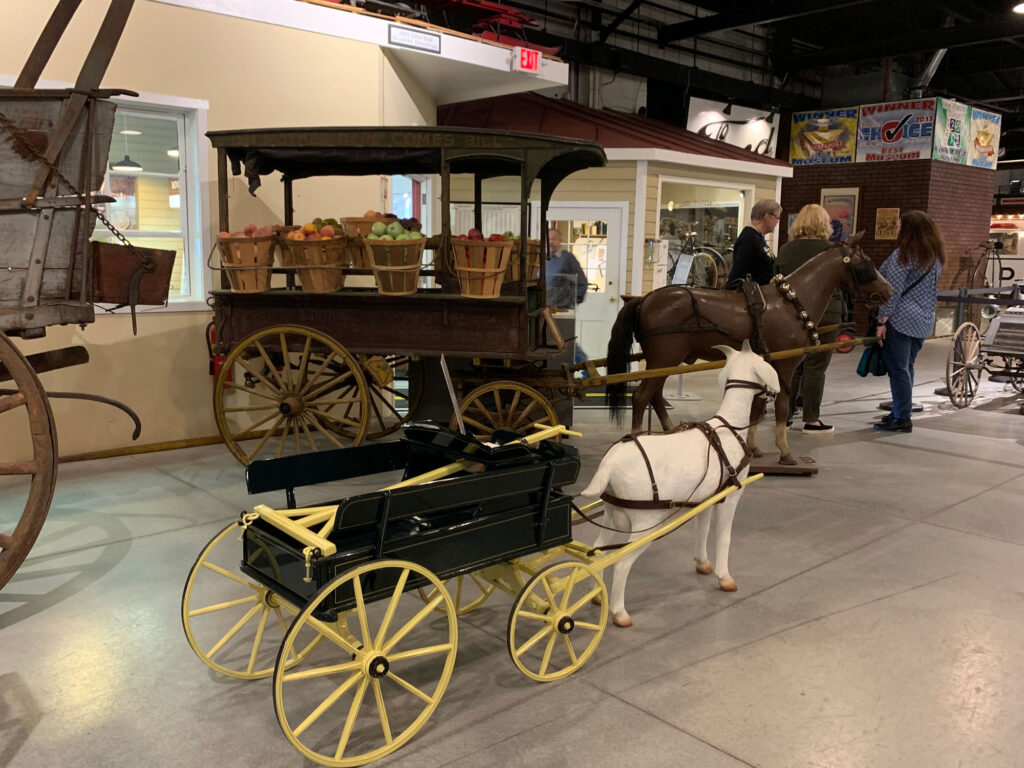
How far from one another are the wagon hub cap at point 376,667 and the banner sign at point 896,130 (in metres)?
15.5

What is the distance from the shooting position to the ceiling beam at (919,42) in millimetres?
13086

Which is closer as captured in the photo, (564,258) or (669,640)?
(669,640)

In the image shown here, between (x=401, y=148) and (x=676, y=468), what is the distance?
3.06 m

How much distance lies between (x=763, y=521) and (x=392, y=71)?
532 centimetres

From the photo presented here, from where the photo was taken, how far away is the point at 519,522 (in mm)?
2998

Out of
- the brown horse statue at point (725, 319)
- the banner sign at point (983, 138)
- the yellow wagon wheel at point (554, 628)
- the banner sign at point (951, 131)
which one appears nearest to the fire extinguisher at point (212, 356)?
the brown horse statue at point (725, 319)

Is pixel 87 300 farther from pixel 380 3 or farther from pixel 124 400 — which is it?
pixel 380 3

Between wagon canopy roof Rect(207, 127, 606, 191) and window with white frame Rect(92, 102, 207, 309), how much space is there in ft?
3.28

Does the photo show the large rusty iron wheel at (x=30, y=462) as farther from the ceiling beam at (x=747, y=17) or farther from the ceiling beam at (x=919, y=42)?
the ceiling beam at (x=919, y=42)

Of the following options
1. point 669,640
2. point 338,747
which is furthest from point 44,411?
point 669,640

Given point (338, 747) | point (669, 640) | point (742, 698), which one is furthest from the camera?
point (669, 640)

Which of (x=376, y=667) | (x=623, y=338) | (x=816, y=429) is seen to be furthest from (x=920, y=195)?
(x=376, y=667)

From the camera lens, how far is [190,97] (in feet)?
21.2

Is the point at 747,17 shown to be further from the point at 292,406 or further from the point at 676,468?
the point at 676,468
